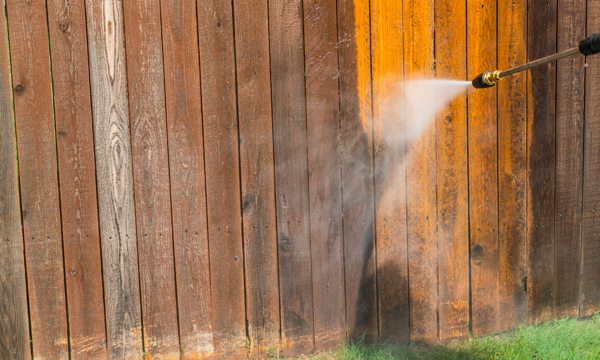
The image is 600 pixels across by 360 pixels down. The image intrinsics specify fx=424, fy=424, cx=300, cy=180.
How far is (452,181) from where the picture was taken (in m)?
2.41

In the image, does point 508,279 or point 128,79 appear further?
point 508,279

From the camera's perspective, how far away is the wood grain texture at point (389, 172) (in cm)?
226

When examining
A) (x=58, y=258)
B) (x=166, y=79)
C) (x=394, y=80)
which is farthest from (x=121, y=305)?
(x=394, y=80)

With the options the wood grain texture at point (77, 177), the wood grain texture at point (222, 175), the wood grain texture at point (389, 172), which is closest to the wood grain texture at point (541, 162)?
the wood grain texture at point (389, 172)

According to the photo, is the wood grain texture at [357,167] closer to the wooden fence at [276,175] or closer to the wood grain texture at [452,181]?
the wooden fence at [276,175]

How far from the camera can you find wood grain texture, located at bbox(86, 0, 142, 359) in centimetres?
204

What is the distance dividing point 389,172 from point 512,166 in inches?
29.7

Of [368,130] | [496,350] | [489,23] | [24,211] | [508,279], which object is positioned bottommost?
[496,350]

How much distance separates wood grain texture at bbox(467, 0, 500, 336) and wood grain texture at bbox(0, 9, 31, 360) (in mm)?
2360

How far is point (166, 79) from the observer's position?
82.4 inches

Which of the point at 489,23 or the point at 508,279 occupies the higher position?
the point at 489,23

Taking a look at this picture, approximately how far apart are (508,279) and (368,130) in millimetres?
1245

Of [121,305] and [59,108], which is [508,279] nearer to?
[121,305]

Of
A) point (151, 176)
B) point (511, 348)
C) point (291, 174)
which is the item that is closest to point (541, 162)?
point (511, 348)
